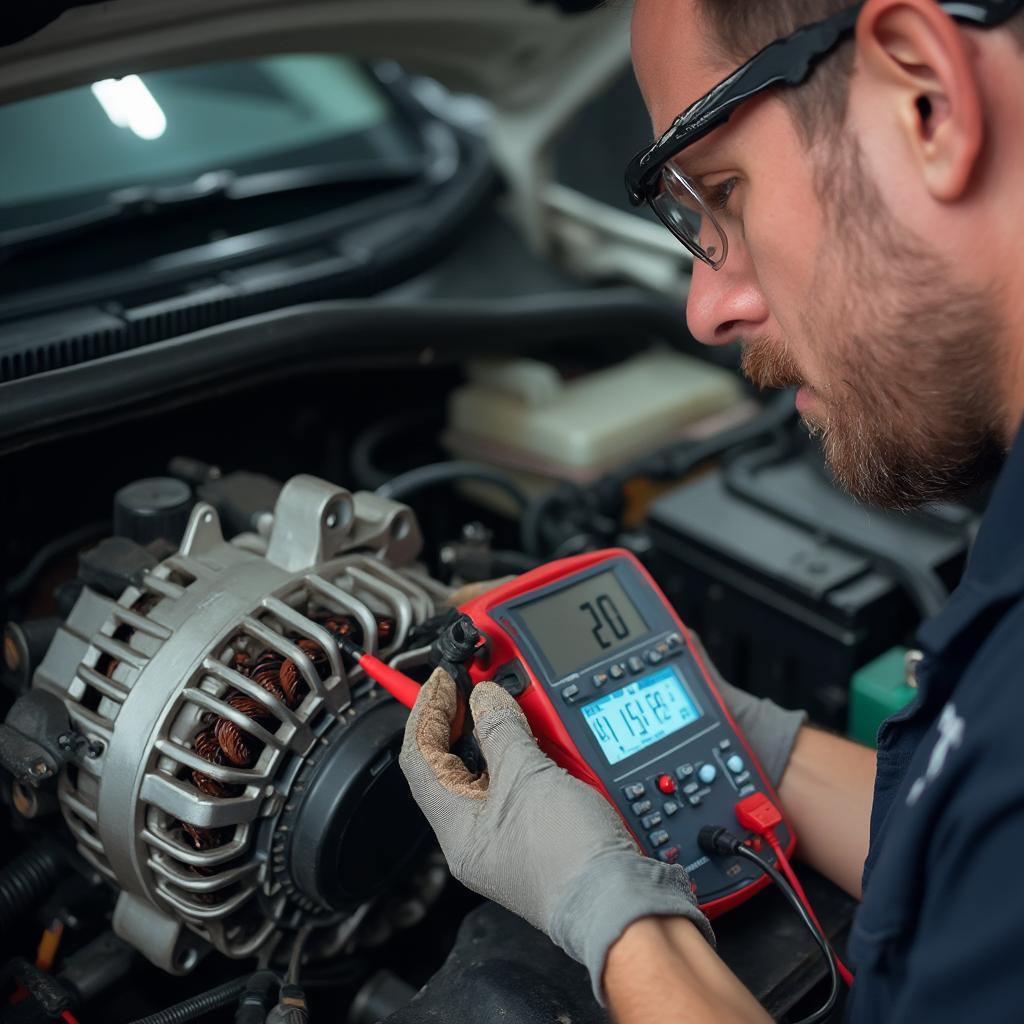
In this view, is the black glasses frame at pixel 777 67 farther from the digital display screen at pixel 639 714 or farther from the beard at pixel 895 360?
the digital display screen at pixel 639 714

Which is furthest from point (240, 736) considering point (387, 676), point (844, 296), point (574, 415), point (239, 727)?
point (574, 415)

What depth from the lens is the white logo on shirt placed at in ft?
2.25

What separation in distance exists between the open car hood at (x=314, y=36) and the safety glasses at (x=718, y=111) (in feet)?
0.72

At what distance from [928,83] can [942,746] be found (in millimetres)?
395

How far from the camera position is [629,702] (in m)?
1.01

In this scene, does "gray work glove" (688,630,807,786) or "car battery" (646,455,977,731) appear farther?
"car battery" (646,455,977,731)

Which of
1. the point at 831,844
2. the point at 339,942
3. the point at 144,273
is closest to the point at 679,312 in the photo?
the point at 144,273

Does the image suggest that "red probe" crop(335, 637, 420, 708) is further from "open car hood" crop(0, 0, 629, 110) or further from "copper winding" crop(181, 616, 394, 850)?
"open car hood" crop(0, 0, 629, 110)

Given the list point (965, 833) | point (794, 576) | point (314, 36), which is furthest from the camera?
point (314, 36)

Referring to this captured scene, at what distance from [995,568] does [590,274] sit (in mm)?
1241

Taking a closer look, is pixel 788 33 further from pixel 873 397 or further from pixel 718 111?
pixel 873 397

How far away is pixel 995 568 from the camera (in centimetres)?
75

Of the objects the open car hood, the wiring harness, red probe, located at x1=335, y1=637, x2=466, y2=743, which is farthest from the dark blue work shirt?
the open car hood

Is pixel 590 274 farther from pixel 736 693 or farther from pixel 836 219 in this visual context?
pixel 836 219
